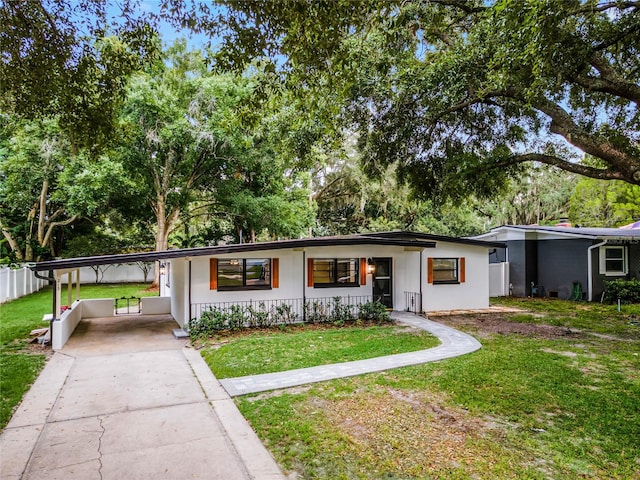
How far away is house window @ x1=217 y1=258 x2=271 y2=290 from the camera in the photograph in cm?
1046

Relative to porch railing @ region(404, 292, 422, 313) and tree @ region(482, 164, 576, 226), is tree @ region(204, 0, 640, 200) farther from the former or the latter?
tree @ region(482, 164, 576, 226)

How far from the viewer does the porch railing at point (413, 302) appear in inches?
490

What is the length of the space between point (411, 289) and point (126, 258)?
27.7 ft

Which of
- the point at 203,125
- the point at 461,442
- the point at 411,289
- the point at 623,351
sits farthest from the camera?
the point at 203,125

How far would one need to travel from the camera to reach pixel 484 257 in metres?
13.7

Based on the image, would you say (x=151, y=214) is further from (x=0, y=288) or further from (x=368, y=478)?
(x=368, y=478)

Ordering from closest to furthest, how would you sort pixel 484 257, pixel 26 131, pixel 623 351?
pixel 623 351 → pixel 484 257 → pixel 26 131

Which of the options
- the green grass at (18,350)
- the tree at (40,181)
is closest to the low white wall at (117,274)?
the tree at (40,181)

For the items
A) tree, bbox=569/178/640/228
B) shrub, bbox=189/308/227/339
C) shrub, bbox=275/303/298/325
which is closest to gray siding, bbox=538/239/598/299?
tree, bbox=569/178/640/228

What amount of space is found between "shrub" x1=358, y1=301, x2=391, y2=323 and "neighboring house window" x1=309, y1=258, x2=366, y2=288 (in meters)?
0.94

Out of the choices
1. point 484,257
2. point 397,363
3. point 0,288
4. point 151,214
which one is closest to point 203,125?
point 151,214

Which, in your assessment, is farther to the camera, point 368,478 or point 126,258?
point 126,258

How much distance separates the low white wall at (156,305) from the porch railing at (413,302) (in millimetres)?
7971

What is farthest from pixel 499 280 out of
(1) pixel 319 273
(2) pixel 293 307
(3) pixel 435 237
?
(2) pixel 293 307
